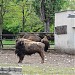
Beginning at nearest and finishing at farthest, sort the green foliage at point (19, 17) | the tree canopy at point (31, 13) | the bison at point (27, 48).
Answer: the bison at point (27, 48) < the tree canopy at point (31, 13) < the green foliage at point (19, 17)

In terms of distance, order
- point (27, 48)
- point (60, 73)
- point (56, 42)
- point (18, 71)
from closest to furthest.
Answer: point (18, 71) → point (60, 73) → point (27, 48) → point (56, 42)

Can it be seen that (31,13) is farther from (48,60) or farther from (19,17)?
(48,60)

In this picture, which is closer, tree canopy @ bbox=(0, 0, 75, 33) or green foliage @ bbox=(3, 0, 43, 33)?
tree canopy @ bbox=(0, 0, 75, 33)

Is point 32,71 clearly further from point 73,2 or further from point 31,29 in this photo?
point 73,2

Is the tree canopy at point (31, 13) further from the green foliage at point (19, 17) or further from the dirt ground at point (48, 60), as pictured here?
the dirt ground at point (48, 60)

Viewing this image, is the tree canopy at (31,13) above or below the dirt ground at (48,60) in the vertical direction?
above

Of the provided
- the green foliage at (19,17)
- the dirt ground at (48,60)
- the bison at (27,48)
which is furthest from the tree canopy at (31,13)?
the bison at (27,48)

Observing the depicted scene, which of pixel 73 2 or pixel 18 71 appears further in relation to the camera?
pixel 73 2

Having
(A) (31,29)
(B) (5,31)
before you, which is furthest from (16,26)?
(B) (5,31)

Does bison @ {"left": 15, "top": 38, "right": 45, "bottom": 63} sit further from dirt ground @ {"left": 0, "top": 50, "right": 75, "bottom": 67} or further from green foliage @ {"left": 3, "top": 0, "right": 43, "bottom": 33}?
green foliage @ {"left": 3, "top": 0, "right": 43, "bottom": 33}

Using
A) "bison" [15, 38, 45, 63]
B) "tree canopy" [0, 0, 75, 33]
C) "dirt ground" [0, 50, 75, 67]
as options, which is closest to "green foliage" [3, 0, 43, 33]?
"tree canopy" [0, 0, 75, 33]

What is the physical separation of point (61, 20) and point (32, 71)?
14.0 metres

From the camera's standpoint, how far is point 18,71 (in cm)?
1160

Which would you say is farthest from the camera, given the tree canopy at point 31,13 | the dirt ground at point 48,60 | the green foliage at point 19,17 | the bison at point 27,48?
the green foliage at point 19,17
